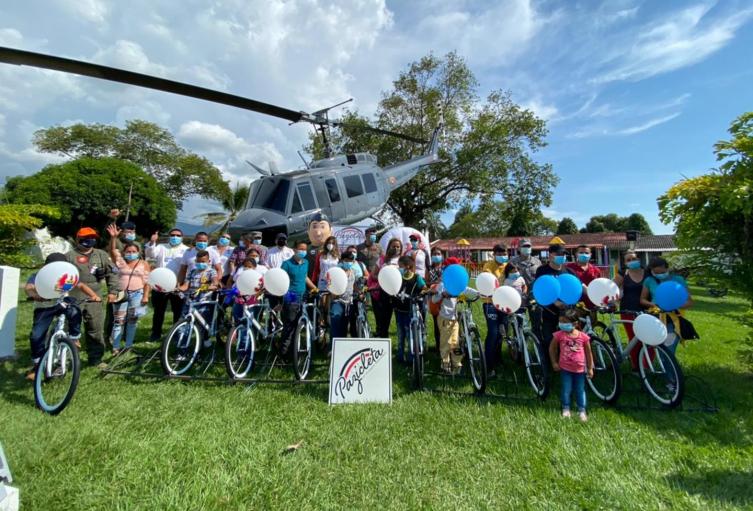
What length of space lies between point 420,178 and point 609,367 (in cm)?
1694

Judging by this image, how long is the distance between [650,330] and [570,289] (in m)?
0.90

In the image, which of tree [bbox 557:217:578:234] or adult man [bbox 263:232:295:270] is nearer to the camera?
adult man [bbox 263:232:295:270]

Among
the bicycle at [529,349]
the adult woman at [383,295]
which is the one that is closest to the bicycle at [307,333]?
the adult woman at [383,295]

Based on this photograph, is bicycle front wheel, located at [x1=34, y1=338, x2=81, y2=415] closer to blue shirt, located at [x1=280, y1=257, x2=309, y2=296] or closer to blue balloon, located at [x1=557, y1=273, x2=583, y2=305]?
blue shirt, located at [x1=280, y1=257, x2=309, y2=296]

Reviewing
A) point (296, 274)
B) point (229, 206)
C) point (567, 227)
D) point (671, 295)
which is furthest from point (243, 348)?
point (567, 227)

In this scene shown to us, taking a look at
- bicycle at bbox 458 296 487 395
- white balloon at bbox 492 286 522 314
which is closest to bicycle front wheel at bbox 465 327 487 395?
bicycle at bbox 458 296 487 395

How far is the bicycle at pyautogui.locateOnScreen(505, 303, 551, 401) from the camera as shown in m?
4.15

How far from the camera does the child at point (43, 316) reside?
430 cm

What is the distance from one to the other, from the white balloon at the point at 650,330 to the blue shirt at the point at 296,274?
4.34 metres

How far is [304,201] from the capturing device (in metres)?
9.99

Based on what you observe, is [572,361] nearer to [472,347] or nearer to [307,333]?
[472,347]

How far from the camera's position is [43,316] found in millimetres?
4410

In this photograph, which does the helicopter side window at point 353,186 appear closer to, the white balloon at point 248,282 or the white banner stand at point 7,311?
the white balloon at point 248,282

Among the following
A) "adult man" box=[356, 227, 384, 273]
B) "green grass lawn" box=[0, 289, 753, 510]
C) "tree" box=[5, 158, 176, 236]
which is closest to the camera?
"green grass lawn" box=[0, 289, 753, 510]
